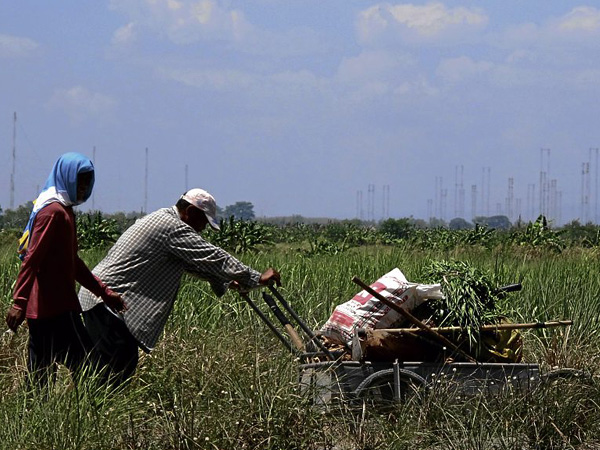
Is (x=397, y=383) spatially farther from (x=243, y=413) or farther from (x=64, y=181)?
(x=64, y=181)

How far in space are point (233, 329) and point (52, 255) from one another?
10.6ft

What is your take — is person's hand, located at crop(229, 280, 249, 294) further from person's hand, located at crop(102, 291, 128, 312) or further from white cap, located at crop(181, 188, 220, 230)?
person's hand, located at crop(102, 291, 128, 312)

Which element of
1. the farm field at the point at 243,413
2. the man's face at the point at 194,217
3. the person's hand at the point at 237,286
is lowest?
the farm field at the point at 243,413

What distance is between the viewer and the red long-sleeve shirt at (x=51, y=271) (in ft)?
17.7

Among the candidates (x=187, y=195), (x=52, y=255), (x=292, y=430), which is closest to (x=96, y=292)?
(x=52, y=255)

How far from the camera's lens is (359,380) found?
610 cm

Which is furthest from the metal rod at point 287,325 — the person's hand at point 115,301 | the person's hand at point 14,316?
the person's hand at point 14,316

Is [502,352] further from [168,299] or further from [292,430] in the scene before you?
[168,299]

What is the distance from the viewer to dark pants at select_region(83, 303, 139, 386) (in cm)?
587

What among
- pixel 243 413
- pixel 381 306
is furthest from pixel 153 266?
pixel 381 306

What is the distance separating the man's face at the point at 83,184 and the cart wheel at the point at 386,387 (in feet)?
6.98

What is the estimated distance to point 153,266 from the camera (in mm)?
5926

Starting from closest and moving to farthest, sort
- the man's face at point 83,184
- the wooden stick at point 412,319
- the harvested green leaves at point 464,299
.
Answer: the man's face at point 83,184
the wooden stick at point 412,319
the harvested green leaves at point 464,299

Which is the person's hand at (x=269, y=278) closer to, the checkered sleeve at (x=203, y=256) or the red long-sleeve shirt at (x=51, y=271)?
the checkered sleeve at (x=203, y=256)
